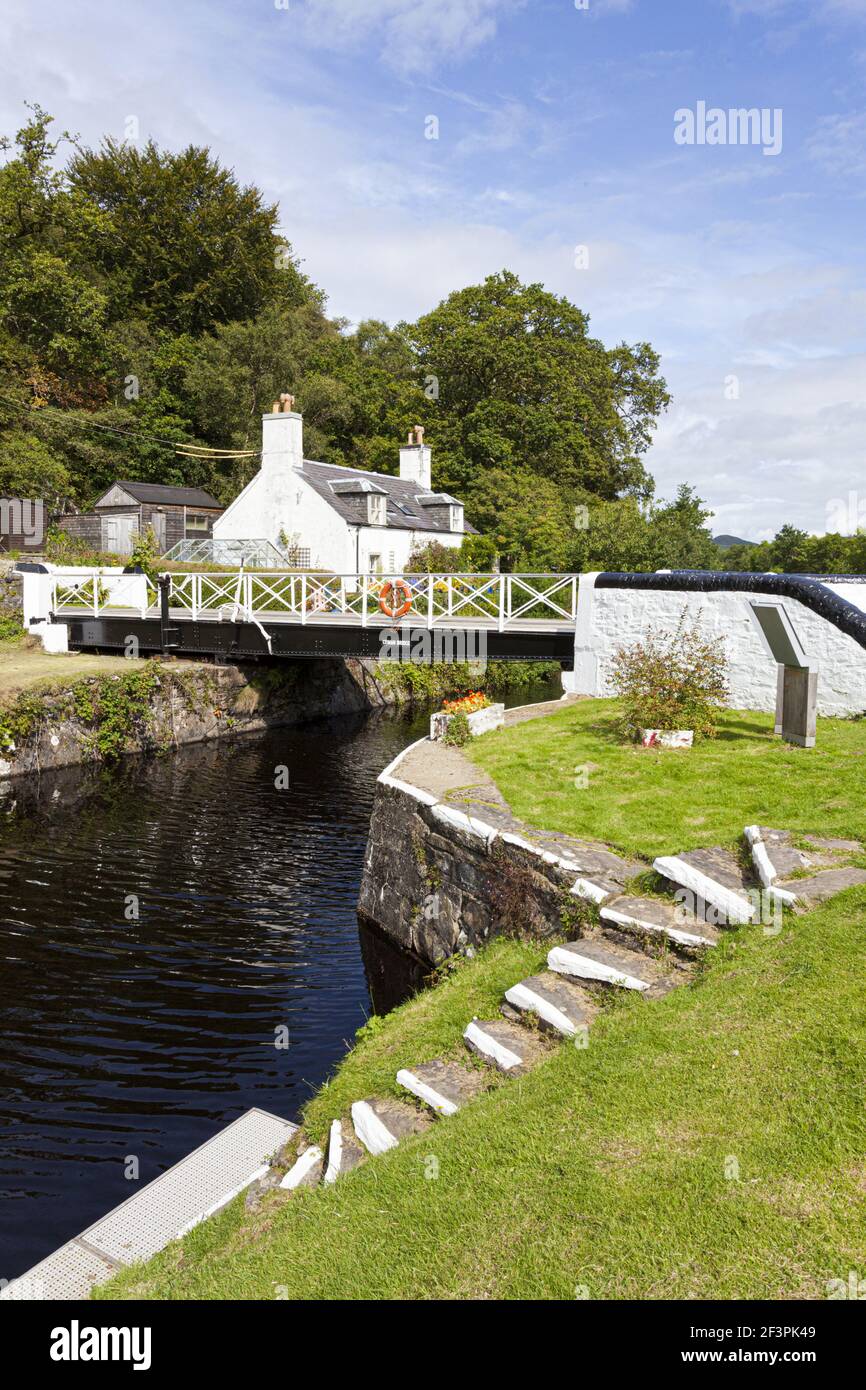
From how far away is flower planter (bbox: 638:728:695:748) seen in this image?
12617 mm

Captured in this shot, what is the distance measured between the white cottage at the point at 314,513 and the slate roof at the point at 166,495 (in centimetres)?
285

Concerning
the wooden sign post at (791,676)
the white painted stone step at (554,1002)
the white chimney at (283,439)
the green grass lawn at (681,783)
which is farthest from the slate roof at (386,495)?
the white painted stone step at (554,1002)

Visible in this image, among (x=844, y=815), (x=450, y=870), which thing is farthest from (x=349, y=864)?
(x=844, y=815)

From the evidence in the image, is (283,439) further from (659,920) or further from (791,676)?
(659,920)

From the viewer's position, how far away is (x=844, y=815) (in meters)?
9.02

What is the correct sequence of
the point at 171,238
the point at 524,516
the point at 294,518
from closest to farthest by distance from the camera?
the point at 294,518 < the point at 524,516 < the point at 171,238

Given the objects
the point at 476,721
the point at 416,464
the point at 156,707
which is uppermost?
the point at 416,464

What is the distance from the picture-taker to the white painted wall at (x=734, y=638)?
13883 mm

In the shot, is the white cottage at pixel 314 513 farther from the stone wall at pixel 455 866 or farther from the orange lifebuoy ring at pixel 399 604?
the stone wall at pixel 455 866

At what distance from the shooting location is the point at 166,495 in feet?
137

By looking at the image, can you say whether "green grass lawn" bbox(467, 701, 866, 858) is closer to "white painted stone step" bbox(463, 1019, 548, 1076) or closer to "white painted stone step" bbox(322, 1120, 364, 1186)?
"white painted stone step" bbox(463, 1019, 548, 1076)

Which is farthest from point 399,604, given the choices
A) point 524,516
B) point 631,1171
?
point 524,516

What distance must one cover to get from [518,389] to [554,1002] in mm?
52742

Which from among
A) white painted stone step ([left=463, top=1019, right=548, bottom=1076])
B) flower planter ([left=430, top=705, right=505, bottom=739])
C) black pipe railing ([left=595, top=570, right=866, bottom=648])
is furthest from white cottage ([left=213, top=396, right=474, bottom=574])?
white painted stone step ([left=463, top=1019, right=548, bottom=1076])
